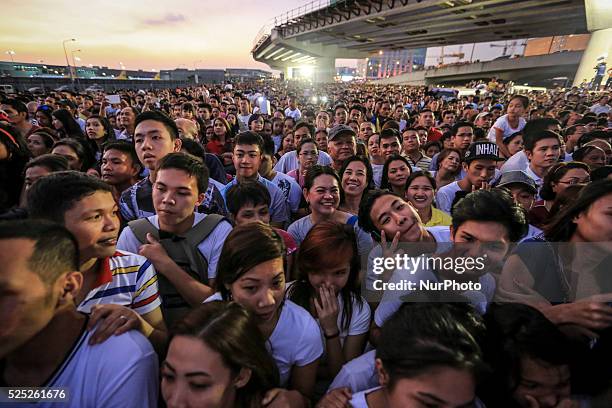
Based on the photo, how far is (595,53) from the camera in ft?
74.7

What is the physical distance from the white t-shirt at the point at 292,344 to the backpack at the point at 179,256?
0.51 m

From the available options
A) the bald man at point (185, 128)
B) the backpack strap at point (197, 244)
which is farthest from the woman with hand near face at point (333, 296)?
the bald man at point (185, 128)

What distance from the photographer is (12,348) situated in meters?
1.14

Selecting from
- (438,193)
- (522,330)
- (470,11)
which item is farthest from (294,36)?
(522,330)

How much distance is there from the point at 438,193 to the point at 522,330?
2725 mm

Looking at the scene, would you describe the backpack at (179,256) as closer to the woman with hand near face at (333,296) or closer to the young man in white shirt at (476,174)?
the woman with hand near face at (333,296)

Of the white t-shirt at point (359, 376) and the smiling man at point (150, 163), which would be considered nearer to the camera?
the white t-shirt at point (359, 376)

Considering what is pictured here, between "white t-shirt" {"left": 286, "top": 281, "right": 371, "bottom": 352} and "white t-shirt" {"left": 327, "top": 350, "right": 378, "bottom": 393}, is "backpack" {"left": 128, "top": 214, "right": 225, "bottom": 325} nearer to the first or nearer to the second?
"white t-shirt" {"left": 286, "top": 281, "right": 371, "bottom": 352}

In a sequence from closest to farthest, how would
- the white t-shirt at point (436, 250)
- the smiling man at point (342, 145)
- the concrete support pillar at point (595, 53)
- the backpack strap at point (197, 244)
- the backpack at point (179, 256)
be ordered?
the backpack at point (179, 256) < the backpack strap at point (197, 244) < the white t-shirt at point (436, 250) < the smiling man at point (342, 145) < the concrete support pillar at point (595, 53)

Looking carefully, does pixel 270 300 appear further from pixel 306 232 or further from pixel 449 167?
pixel 449 167

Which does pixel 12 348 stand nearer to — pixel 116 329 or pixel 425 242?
pixel 116 329

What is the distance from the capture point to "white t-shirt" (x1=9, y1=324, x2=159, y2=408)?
4.11 feet

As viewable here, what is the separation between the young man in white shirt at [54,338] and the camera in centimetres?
113

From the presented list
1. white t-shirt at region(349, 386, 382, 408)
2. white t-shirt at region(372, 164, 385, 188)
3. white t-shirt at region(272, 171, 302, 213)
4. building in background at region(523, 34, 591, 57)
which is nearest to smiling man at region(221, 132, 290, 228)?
white t-shirt at region(272, 171, 302, 213)
